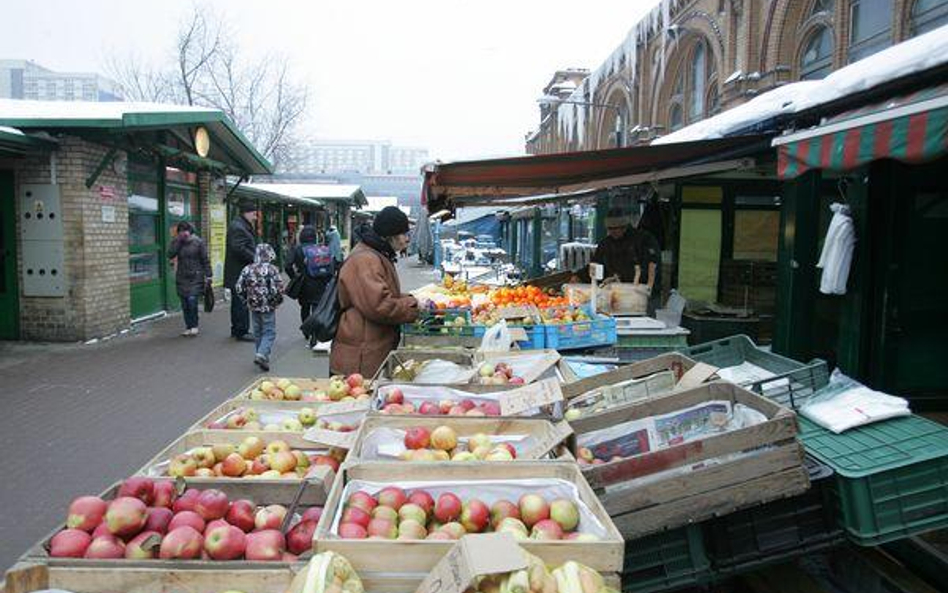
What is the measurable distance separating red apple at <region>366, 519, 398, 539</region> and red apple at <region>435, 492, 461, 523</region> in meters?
0.21

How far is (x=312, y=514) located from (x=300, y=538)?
15 cm

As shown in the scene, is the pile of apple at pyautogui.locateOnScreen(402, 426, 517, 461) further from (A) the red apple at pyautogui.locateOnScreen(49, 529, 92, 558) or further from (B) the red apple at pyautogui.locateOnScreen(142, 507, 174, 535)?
(A) the red apple at pyautogui.locateOnScreen(49, 529, 92, 558)

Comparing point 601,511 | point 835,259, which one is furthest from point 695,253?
point 601,511

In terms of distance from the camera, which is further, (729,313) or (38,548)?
(729,313)

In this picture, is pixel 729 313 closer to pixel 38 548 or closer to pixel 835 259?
pixel 835 259

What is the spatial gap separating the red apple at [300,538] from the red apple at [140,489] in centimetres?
55

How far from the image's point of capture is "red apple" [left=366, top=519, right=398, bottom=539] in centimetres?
229

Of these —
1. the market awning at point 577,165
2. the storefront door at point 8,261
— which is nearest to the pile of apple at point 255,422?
the market awning at point 577,165

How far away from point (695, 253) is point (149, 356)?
8.13 meters

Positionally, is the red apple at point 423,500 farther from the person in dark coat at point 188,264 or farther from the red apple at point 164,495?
the person in dark coat at point 188,264

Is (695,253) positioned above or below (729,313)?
above

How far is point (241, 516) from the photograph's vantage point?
2.47 meters

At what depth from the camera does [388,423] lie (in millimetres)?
3258

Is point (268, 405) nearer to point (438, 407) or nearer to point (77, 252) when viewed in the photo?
point (438, 407)
